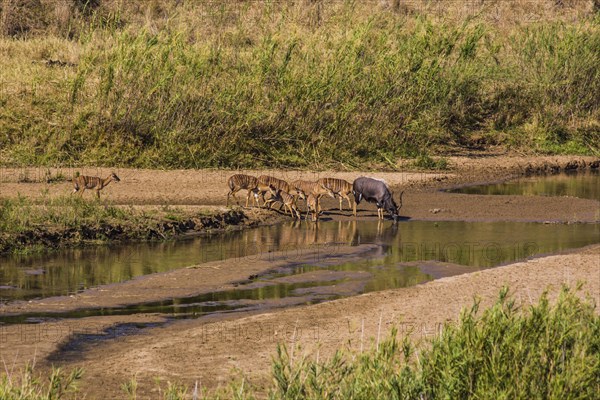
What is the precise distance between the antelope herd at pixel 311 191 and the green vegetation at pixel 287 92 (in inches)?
127

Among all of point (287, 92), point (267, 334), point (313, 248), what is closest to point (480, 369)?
point (267, 334)

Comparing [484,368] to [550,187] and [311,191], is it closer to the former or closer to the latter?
[311,191]

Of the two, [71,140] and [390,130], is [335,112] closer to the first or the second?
[390,130]

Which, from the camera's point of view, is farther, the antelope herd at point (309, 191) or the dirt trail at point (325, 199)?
the dirt trail at point (325, 199)

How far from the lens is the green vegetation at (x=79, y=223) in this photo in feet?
50.9

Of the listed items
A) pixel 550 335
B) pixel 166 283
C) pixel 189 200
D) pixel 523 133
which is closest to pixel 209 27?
pixel 523 133

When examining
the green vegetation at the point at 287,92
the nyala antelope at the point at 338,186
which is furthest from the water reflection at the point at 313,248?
the green vegetation at the point at 287,92

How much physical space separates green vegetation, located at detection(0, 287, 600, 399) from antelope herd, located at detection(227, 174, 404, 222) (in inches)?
432

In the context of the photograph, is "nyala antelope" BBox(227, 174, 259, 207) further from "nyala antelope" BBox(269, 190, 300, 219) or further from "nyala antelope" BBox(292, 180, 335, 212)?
"nyala antelope" BBox(292, 180, 335, 212)

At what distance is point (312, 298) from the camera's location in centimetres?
1331

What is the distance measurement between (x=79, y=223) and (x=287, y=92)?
816 centimetres

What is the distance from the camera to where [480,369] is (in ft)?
24.3

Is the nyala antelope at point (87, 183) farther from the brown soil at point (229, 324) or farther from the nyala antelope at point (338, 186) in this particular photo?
the nyala antelope at point (338, 186)

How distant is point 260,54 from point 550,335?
16.7 meters
